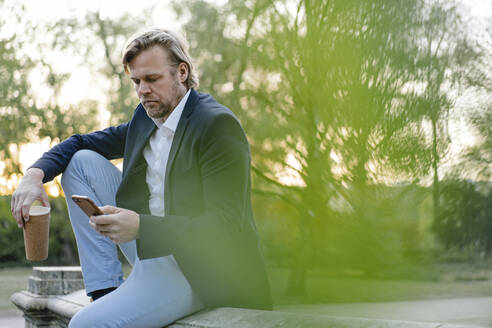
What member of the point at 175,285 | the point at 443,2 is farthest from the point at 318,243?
the point at 175,285

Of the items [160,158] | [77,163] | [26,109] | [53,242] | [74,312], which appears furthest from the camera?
[53,242]

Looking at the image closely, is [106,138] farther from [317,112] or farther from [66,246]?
[66,246]

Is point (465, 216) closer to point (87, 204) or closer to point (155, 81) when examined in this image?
point (87, 204)

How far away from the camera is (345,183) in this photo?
0.40 meters

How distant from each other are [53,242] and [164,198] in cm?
1370

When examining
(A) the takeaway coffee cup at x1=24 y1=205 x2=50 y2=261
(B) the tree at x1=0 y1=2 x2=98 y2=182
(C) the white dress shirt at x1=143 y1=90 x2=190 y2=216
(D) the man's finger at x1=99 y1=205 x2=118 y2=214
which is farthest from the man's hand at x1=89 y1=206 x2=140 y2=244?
(B) the tree at x1=0 y1=2 x2=98 y2=182

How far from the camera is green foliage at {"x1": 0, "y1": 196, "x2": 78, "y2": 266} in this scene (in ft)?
43.2

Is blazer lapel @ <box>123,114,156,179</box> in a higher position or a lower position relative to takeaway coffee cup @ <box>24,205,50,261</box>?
higher

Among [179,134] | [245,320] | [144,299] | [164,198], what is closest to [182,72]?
[179,134]

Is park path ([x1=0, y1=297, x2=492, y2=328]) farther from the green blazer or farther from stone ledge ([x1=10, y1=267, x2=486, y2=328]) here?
the green blazer

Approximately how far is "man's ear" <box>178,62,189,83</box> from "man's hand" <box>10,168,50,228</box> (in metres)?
0.57

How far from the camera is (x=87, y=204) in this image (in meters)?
1.25

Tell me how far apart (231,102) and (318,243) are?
50.6 inches

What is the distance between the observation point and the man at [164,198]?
130 cm
